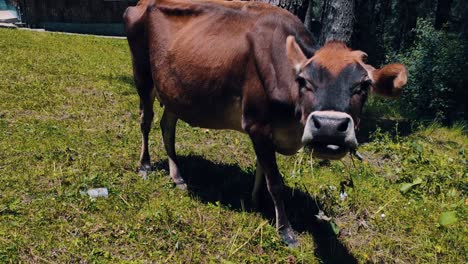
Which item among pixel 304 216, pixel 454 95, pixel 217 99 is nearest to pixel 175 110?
pixel 217 99

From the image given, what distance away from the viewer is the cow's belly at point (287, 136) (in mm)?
4145

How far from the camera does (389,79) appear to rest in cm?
345

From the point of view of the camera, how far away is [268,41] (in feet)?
13.9

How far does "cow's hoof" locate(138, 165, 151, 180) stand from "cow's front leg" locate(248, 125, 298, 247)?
5.43 ft

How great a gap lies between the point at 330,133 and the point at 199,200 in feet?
7.23

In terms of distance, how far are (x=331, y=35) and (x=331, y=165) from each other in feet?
7.35

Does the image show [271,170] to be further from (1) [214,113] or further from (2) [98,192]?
(2) [98,192]

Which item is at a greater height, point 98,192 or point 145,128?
point 145,128

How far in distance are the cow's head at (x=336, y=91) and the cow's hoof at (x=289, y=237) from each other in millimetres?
1252

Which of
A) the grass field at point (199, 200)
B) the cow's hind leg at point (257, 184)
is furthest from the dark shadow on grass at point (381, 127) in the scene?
the cow's hind leg at point (257, 184)

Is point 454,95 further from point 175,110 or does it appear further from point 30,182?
point 30,182

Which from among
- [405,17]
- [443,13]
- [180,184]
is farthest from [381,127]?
[405,17]

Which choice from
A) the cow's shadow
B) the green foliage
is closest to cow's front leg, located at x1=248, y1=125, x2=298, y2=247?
the cow's shadow

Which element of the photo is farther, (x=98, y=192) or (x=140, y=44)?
(x=140, y=44)
